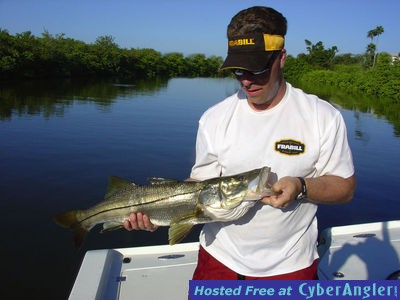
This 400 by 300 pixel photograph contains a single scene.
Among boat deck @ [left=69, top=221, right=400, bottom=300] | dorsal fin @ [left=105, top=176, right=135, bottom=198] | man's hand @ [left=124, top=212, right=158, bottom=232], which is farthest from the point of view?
boat deck @ [left=69, top=221, right=400, bottom=300]

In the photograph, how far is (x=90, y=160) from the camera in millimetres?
15398

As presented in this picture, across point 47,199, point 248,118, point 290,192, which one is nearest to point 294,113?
point 248,118

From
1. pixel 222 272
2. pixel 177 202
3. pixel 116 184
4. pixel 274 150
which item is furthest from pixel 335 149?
pixel 116 184

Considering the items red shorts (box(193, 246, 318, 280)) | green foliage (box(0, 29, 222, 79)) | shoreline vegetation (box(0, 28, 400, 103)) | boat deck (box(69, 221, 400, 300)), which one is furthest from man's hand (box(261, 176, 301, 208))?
green foliage (box(0, 29, 222, 79))

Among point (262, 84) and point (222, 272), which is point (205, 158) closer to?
point (262, 84)

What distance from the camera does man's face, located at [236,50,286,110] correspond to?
2.71 m

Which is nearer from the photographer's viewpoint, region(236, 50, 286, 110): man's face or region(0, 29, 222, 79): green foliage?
region(236, 50, 286, 110): man's face

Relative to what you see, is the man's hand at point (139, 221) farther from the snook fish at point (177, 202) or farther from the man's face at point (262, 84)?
the man's face at point (262, 84)

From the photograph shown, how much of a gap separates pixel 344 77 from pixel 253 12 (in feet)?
261

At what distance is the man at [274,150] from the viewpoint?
2.65 meters

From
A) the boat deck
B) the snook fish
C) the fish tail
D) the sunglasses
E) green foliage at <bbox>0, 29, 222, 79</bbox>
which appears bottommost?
the boat deck

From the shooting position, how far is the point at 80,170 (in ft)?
46.0

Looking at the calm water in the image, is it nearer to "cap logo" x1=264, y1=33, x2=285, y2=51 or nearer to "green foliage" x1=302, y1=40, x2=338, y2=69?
"cap logo" x1=264, y1=33, x2=285, y2=51

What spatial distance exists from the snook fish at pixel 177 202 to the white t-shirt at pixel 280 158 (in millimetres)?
Answer: 136
